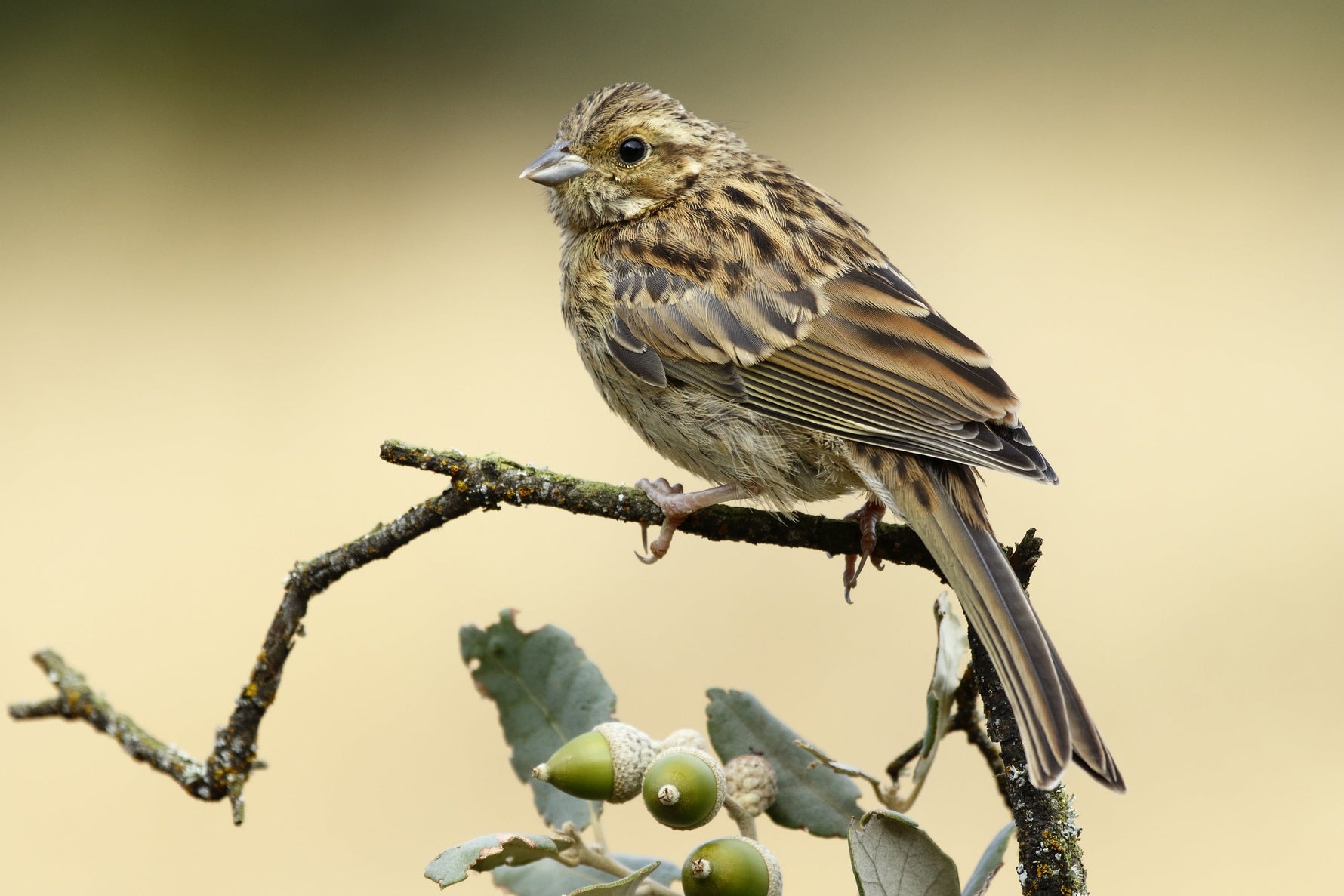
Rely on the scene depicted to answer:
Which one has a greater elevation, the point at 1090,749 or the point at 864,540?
the point at 864,540

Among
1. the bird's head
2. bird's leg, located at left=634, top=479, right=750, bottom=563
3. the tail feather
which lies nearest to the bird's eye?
the bird's head

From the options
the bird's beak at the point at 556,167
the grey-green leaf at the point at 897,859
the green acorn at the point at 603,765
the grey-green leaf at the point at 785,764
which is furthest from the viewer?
the bird's beak at the point at 556,167

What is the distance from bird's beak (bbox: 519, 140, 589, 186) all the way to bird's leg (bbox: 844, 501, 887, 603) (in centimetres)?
99

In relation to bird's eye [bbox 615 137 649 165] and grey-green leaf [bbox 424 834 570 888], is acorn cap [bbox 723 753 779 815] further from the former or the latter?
bird's eye [bbox 615 137 649 165]

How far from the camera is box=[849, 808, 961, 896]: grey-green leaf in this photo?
1.08 meters

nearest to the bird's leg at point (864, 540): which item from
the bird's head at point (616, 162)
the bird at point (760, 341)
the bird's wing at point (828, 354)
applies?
the bird at point (760, 341)

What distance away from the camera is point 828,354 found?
99.3 inches

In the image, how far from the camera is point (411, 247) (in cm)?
770

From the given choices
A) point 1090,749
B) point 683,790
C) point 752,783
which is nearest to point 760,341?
point 1090,749

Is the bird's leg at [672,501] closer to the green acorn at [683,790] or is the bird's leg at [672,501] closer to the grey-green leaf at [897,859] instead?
the green acorn at [683,790]

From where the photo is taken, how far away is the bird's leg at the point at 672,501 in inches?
63.5

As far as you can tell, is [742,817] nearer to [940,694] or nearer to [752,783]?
[752,783]

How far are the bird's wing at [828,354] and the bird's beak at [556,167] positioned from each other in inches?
10.3

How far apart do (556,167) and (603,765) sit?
6.29ft
